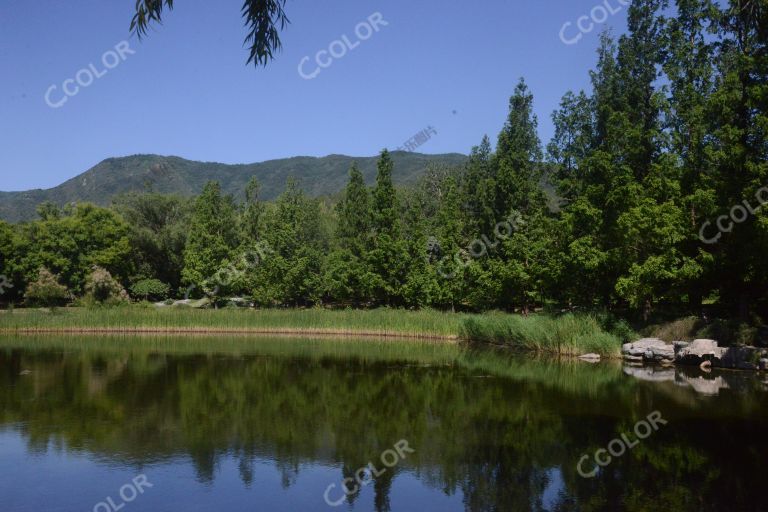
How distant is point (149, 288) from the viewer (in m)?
58.1

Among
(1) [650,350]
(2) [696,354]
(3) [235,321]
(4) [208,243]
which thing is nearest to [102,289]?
(4) [208,243]

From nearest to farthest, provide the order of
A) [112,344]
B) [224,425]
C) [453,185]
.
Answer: [224,425]
[112,344]
[453,185]

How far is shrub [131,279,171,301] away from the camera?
57884 mm

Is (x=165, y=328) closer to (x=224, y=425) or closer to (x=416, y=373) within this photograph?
(x=416, y=373)

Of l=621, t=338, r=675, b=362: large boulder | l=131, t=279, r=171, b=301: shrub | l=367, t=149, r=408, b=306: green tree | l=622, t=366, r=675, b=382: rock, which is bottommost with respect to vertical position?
l=622, t=366, r=675, b=382: rock

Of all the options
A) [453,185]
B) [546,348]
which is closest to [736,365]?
[546,348]

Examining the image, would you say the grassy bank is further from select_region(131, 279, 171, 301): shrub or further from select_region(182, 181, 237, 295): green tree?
select_region(131, 279, 171, 301): shrub

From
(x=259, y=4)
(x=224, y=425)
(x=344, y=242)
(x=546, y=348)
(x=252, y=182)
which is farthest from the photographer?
(x=252, y=182)

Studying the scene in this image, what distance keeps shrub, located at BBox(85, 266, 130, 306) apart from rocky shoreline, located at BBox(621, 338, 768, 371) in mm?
39596

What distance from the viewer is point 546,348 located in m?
31.1

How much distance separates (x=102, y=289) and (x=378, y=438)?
44.4 m

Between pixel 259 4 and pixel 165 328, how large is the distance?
37.2 metres

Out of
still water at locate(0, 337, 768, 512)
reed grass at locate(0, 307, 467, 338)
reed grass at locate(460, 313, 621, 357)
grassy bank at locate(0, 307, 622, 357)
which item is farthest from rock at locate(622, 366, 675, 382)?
reed grass at locate(0, 307, 467, 338)

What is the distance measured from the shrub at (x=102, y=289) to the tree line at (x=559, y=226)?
→ 12.8 feet
